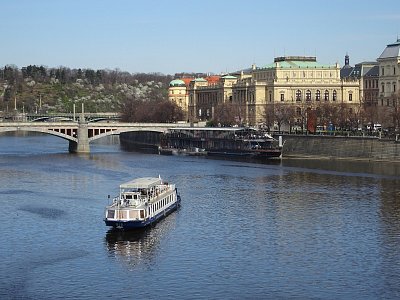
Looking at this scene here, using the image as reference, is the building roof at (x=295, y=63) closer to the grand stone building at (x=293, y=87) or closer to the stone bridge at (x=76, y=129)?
the grand stone building at (x=293, y=87)

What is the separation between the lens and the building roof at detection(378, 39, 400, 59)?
389ft

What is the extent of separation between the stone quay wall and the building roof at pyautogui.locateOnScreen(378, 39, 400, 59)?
2910 cm

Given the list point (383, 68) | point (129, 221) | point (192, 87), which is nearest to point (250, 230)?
point (129, 221)

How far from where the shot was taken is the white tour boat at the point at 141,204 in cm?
4394

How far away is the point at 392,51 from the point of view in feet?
394

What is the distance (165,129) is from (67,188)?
5045cm

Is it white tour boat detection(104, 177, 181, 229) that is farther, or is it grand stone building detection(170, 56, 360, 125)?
grand stone building detection(170, 56, 360, 125)

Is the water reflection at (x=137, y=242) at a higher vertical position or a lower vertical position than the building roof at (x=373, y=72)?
A: lower

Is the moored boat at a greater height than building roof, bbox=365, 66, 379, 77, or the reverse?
building roof, bbox=365, 66, 379, 77

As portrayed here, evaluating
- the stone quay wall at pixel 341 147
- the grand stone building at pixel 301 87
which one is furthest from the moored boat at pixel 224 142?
the grand stone building at pixel 301 87

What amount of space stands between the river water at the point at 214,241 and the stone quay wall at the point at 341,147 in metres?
14.0

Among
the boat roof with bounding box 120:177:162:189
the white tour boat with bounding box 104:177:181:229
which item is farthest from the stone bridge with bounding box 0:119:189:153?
the boat roof with bounding box 120:177:162:189

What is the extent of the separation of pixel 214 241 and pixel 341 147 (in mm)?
47586

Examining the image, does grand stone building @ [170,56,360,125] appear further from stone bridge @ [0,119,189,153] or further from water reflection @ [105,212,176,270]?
water reflection @ [105,212,176,270]
